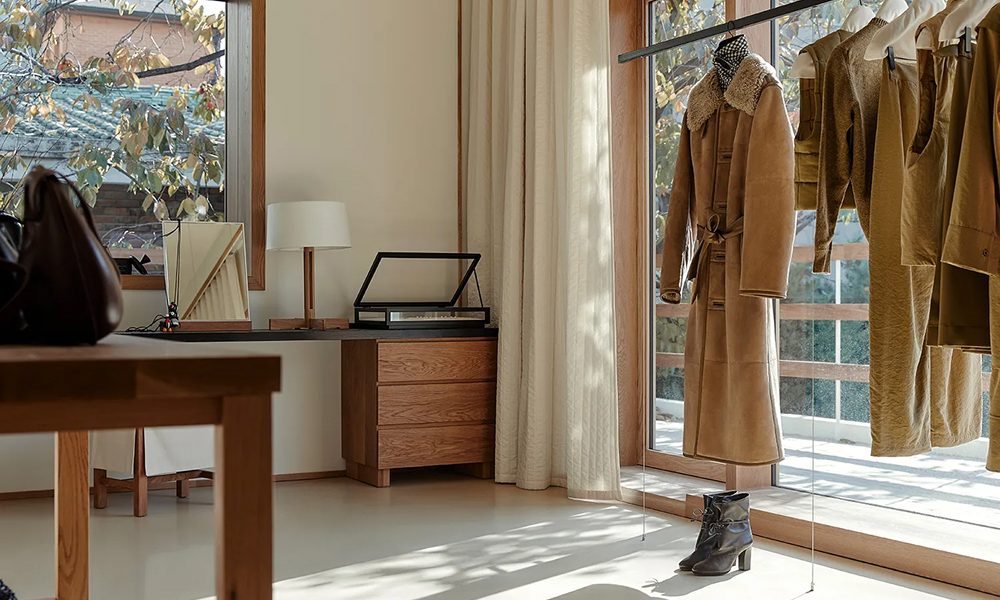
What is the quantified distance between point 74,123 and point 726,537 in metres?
3.30

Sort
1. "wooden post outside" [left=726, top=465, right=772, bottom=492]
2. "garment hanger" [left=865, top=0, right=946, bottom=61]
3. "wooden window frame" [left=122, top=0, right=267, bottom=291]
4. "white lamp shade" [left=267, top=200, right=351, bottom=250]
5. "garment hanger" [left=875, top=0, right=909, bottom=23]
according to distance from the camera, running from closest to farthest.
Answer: "garment hanger" [left=865, top=0, right=946, bottom=61] < "garment hanger" [left=875, top=0, right=909, bottom=23] < "wooden post outside" [left=726, top=465, right=772, bottom=492] < "white lamp shade" [left=267, top=200, right=351, bottom=250] < "wooden window frame" [left=122, top=0, right=267, bottom=291]

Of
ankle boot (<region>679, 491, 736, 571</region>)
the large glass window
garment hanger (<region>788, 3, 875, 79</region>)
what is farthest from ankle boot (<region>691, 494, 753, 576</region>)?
the large glass window

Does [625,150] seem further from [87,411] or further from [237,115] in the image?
[87,411]

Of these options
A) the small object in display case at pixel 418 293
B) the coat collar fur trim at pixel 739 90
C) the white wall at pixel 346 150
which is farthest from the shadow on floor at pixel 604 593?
the white wall at pixel 346 150

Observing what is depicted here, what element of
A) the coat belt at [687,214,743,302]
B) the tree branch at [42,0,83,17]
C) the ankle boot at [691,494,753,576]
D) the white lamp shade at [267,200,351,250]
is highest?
the tree branch at [42,0,83,17]

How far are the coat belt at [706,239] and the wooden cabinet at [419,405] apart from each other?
5.38 feet

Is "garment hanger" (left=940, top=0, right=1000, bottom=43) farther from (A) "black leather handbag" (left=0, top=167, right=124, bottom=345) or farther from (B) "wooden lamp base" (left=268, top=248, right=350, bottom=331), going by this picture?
(B) "wooden lamp base" (left=268, top=248, right=350, bottom=331)

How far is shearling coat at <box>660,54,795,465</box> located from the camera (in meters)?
2.82

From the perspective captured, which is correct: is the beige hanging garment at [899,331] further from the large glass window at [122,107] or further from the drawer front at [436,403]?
the large glass window at [122,107]

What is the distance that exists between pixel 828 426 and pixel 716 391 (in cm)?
56

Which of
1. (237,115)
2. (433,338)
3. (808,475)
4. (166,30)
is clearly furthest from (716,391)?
(166,30)

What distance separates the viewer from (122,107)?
4.52 m

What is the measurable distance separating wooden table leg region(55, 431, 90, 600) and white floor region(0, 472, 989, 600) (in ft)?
4.08

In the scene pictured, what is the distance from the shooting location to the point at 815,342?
3242mm
